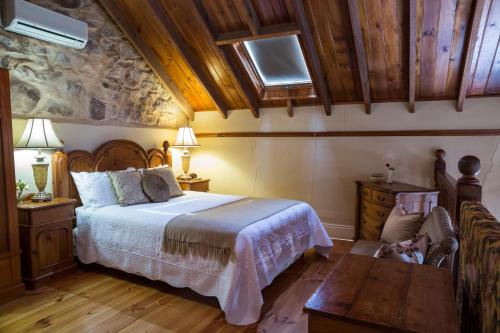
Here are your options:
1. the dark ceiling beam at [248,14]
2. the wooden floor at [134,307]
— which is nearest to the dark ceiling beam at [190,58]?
the dark ceiling beam at [248,14]

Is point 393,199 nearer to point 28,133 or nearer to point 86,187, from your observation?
point 86,187

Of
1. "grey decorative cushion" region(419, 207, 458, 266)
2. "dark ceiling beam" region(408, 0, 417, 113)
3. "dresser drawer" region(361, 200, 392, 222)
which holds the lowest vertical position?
"dresser drawer" region(361, 200, 392, 222)

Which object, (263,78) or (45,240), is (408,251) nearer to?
(45,240)

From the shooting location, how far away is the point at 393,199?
11.7 ft

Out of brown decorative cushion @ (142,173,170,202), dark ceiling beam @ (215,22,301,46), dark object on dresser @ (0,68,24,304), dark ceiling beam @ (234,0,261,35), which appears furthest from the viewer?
brown decorative cushion @ (142,173,170,202)

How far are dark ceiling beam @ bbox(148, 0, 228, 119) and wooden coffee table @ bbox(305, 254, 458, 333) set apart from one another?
138 inches

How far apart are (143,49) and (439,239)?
411cm

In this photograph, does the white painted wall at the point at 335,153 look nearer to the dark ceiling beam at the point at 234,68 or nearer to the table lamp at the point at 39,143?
the dark ceiling beam at the point at 234,68

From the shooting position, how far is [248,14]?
139 inches

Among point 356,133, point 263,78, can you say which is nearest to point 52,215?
A: point 263,78

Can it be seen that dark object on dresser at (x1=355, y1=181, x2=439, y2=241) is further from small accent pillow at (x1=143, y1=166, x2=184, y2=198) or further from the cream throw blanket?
small accent pillow at (x1=143, y1=166, x2=184, y2=198)

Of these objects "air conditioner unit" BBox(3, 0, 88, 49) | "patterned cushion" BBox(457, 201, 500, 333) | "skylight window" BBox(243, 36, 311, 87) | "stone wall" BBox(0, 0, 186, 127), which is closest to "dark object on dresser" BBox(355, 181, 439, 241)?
"skylight window" BBox(243, 36, 311, 87)

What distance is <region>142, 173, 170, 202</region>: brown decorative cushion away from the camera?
3766mm

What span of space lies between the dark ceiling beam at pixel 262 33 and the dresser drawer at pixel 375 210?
2060mm
